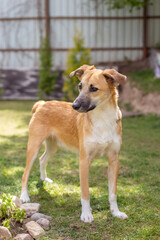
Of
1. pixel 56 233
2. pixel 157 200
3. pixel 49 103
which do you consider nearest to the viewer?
pixel 56 233

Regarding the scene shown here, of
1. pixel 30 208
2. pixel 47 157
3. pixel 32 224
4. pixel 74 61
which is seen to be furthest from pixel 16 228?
pixel 74 61

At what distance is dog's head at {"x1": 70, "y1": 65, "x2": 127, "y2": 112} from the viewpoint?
3.62m

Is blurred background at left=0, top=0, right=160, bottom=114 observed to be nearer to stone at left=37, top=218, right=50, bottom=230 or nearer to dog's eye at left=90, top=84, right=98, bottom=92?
dog's eye at left=90, top=84, right=98, bottom=92

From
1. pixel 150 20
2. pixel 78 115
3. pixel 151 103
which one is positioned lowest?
pixel 151 103

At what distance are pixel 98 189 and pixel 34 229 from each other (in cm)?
154

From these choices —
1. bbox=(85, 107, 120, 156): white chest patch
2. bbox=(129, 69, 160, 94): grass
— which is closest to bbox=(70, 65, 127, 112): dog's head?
bbox=(85, 107, 120, 156): white chest patch

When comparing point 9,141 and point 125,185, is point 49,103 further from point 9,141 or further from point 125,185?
point 9,141

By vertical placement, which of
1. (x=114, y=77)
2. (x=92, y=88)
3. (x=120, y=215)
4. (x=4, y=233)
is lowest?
(x=120, y=215)

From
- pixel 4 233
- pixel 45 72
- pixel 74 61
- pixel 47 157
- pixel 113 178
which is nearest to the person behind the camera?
pixel 4 233

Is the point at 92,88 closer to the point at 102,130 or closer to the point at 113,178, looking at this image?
the point at 102,130

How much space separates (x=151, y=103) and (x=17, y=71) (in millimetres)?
6776

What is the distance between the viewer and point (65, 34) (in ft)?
51.3

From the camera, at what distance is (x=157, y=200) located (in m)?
4.30

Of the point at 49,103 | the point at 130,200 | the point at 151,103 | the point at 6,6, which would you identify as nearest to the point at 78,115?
the point at 49,103
